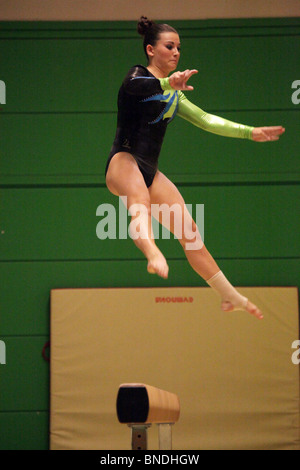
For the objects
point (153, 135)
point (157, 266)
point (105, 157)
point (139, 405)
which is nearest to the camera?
point (157, 266)

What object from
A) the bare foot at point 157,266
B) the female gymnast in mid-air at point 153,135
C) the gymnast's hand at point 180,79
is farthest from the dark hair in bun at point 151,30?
the bare foot at point 157,266

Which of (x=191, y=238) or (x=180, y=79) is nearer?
(x=180, y=79)

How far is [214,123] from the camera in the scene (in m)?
2.81

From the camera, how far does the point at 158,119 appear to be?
2703 millimetres

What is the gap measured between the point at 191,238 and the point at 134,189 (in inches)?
14.2

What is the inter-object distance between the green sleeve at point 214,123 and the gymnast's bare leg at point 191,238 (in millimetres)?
295

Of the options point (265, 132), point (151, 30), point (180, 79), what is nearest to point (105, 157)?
point (151, 30)

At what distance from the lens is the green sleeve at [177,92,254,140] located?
2.76 meters

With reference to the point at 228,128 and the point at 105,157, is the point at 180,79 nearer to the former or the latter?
the point at 228,128

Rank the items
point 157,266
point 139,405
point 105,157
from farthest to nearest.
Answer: point 105,157
point 139,405
point 157,266

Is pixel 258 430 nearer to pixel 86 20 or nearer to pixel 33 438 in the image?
pixel 33 438

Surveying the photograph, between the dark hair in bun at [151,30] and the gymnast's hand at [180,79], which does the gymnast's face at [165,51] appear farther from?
the gymnast's hand at [180,79]

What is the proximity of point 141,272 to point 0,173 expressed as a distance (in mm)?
1381

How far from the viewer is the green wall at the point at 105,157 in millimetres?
5156
